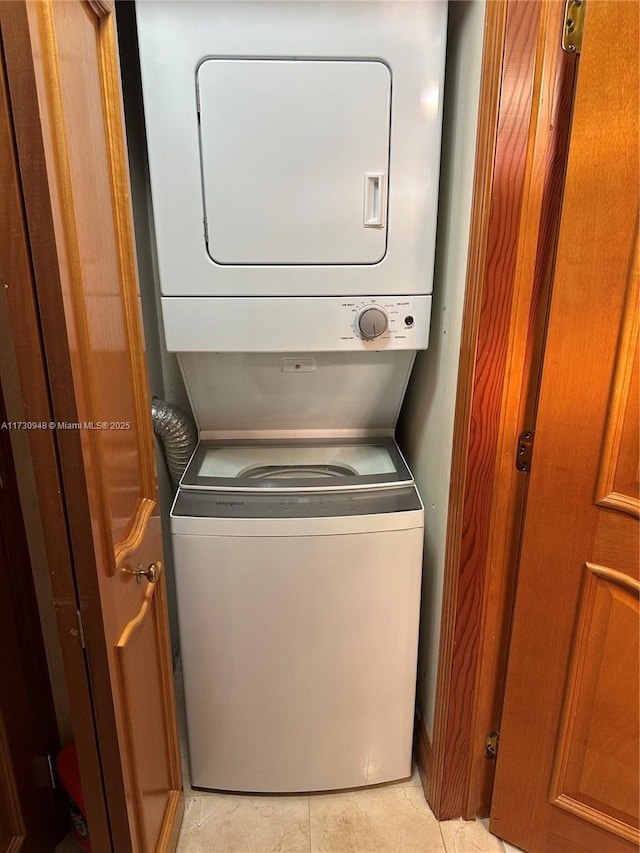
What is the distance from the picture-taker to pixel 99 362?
0.90 metres

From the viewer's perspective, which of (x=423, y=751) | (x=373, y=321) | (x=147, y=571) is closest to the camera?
(x=147, y=571)

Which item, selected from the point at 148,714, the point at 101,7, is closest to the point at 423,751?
the point at 148,714

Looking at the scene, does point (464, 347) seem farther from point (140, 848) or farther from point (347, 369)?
point (140, 848)

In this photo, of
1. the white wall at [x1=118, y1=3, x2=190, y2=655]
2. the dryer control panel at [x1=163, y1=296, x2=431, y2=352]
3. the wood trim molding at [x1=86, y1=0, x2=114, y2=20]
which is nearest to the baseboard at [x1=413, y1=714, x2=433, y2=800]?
the white wall at [x1=118, y1=3, x2=190, y2=655]

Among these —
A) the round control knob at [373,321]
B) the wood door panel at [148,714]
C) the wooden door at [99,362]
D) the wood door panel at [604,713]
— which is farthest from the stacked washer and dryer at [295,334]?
the wood door panel at [604,713]

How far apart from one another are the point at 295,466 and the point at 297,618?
406mm

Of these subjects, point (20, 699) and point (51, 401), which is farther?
point (20, 699)

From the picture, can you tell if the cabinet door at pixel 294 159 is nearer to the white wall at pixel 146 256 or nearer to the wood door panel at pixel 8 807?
the white wall at pixel 146 256

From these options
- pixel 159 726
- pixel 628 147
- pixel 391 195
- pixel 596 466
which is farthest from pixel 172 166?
pixel 159 726

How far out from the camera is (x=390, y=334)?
Result: 1.40 m

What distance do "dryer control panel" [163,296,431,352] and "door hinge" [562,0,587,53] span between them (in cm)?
55

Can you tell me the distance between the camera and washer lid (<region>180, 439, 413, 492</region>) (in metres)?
1.43

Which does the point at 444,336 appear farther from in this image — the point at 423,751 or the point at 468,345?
the point at 423,751

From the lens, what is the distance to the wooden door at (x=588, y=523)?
1.01 metres
